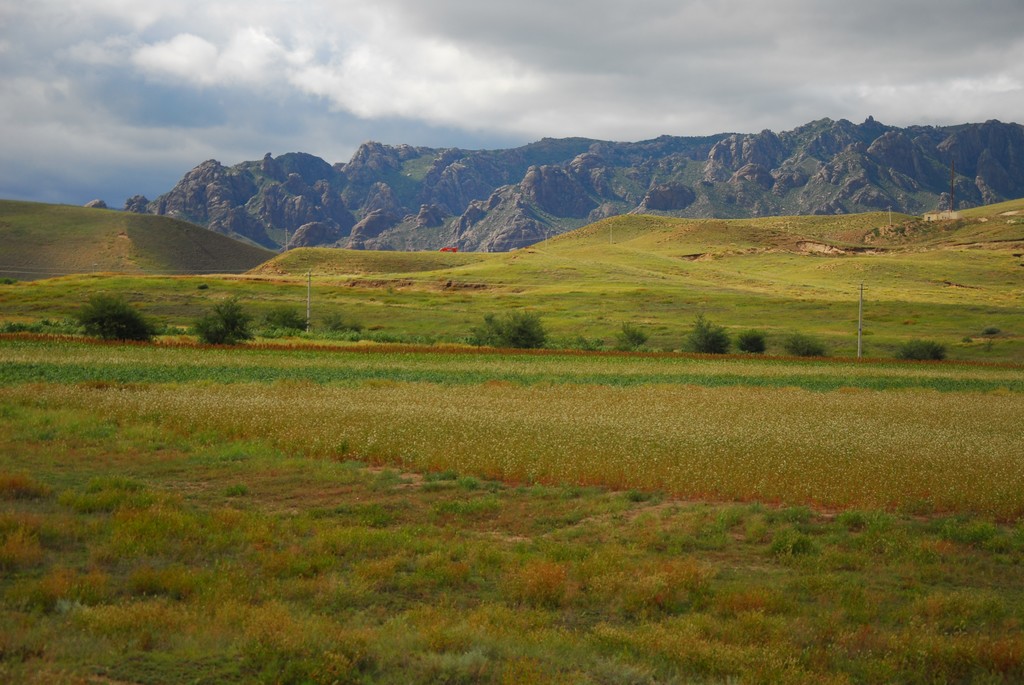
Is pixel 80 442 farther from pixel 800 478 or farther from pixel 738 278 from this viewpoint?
pixel 738 278

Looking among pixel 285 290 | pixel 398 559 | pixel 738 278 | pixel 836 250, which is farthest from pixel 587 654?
pixel 836 250

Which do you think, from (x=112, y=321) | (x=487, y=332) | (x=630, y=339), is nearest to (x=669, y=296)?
(x=630, y=339)

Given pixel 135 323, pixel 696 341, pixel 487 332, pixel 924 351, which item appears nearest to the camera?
pixel 135 323

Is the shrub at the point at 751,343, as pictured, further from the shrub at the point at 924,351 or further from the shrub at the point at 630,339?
the shrub at the point at 924,351

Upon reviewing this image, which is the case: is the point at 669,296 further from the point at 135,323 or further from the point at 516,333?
the point at 135,323

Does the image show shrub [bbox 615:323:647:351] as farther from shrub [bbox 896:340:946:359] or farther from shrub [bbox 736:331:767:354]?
shrub [bbox 896:340:946:359]

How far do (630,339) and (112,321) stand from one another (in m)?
46.5

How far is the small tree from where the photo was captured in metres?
65.6

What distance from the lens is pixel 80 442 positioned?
21.5 metres

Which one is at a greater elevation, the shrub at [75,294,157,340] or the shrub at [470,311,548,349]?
the shrub at [75,294,157,340]

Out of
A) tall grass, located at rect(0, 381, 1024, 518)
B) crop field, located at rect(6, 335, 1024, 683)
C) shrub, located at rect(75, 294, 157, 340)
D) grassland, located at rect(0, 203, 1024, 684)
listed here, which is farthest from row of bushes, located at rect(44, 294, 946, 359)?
crop field, located at rect(6, 335, 1024, 683)

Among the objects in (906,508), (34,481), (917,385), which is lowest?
(917,385)

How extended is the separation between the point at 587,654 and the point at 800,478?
1174 centimetres

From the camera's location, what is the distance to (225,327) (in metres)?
66.4
